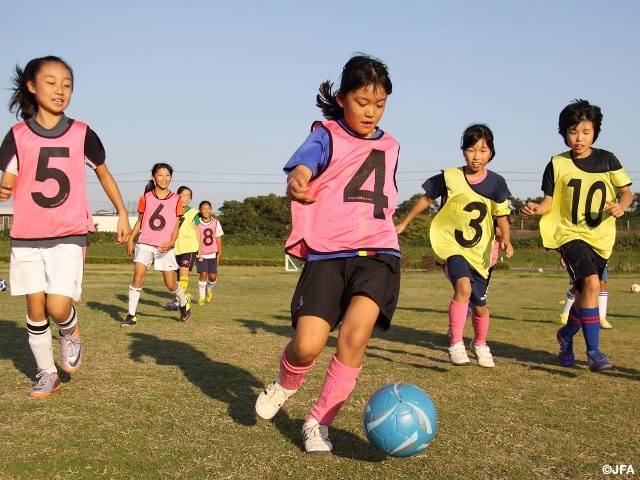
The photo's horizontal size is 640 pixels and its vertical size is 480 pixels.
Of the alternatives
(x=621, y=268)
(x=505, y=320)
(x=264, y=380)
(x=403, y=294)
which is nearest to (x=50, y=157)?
(x=264, y=380)

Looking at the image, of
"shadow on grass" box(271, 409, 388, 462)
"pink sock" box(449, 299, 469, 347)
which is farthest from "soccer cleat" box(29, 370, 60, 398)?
"pink sock" box(449, 299, 469, 347)

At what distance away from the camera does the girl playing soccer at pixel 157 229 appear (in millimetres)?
10320

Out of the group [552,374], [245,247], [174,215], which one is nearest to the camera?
[552,374]

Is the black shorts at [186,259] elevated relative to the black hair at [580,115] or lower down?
lower down

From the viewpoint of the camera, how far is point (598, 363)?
20.9 feet

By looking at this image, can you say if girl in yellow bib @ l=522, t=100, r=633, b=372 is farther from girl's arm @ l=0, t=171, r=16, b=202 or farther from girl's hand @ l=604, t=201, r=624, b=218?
girl's arm @ l=0, t=171, r=16, b=202

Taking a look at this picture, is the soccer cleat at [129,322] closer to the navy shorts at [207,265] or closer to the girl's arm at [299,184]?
the navy shorts at [207,265]

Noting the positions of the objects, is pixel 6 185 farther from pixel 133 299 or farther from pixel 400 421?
pixel 133 299

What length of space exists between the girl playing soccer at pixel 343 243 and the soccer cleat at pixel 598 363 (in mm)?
2922

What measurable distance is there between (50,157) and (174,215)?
5234 mm

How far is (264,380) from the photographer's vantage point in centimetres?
593

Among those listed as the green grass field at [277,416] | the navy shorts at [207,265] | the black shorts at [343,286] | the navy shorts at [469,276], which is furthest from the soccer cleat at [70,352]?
the navy shorts at [207,265]

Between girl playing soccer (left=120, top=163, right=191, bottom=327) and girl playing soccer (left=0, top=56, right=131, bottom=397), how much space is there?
15.7ft

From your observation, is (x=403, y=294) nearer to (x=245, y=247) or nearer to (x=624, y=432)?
(x=624, y=432)
